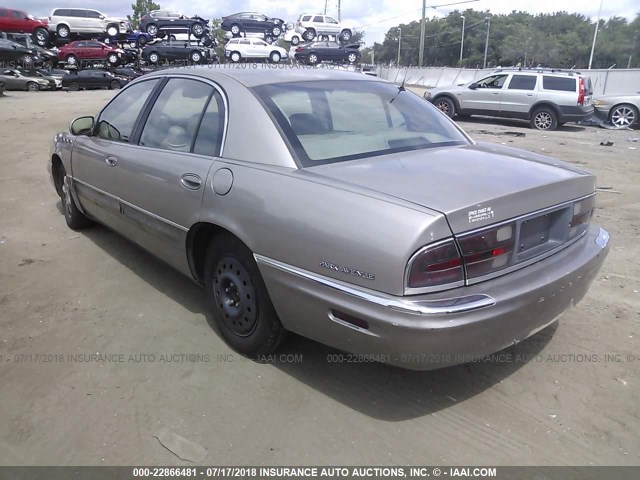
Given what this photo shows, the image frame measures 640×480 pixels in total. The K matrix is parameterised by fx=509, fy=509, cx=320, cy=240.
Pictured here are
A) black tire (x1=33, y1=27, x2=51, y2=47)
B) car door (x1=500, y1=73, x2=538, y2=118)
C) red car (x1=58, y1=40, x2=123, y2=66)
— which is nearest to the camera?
car door (x1=500, y1=73, x2=538, y2=118)

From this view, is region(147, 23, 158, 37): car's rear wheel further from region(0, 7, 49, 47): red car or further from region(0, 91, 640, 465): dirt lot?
region(0, 91, 640, 465): dirt lot

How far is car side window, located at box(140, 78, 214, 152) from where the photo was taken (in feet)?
10.9

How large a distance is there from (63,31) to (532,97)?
33.2 metres

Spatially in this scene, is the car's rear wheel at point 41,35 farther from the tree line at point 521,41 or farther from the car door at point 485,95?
the tree line at point 521,41

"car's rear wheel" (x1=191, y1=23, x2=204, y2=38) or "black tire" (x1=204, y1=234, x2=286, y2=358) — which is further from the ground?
"car's rear wheel" (x1=191, y1=23, x2=204, y2=38)

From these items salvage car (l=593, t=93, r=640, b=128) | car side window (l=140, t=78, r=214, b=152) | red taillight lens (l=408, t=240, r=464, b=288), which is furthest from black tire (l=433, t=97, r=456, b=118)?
red taillight lens (l=408, t=240, r=464, b=288)

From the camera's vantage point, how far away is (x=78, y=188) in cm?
467

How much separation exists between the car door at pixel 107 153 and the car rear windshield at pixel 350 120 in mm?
1404

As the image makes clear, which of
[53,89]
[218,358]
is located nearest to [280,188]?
[218,358]

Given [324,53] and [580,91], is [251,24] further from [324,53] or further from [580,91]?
[580,91]

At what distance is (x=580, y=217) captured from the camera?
2.81m

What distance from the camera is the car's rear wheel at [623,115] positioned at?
14953 millimetres

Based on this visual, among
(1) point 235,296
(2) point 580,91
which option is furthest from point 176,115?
(2) point 580,91

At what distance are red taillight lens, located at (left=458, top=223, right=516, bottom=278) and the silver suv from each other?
13536 mm
